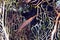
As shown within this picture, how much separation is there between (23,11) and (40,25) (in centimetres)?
16

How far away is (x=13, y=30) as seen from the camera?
4.84 ft

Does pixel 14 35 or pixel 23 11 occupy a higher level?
pixel 23 11

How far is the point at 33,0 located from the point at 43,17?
0.47 feet

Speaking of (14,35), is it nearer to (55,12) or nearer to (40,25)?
(40,25)

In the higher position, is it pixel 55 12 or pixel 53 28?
pixel 55 12

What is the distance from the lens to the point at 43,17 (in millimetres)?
1479

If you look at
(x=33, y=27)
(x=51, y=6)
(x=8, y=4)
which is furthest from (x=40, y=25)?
(x=8, y=4)

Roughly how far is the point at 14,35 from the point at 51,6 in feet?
1.13

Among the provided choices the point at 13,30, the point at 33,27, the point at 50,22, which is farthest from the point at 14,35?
the point at 50,22

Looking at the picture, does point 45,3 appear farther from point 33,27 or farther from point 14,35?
point 14,35

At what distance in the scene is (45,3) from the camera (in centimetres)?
148

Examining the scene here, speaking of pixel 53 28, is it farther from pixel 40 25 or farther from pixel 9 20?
pixel 9 20

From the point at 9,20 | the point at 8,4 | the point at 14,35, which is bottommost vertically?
the point at 14,35

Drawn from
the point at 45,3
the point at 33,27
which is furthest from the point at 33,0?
the point at 33,27
